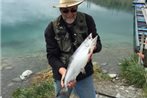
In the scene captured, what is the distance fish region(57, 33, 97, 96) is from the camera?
10.7ft

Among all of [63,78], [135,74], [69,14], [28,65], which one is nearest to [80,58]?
[63,78]

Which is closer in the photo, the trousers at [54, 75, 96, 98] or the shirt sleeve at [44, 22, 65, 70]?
the shirt sleeve at [44, 22, 65, 70]

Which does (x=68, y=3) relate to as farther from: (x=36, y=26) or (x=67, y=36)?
(x=36, y=26)

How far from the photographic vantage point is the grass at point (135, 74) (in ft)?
22.7

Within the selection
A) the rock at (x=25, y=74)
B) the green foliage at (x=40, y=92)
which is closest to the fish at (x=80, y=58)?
the green foliage at (x=40, y=92)

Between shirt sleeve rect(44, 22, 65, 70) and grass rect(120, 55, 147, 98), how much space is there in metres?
3.22

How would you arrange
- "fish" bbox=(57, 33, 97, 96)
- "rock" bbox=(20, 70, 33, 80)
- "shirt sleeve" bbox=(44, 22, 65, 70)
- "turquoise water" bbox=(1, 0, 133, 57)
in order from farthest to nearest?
1. "turquoise water" bbox=(1, 0, 133, 57)
2. "rock" bbox=(20, 70, 33, 80)
3. "shirt sleeve" bbox=(44, 22, 65, 70)
4. "fish" bbox=(57, 33, 97, 96)

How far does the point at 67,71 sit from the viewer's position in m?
3.38

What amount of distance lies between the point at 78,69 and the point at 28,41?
39.2 ft

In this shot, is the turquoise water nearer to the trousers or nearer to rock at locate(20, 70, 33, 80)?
rock at locate(20, 70, 33, 80)

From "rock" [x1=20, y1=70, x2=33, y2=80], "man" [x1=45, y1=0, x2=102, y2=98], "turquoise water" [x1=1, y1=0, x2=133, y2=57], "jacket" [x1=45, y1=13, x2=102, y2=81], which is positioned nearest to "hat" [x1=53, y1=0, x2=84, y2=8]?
"man" [x1=45, y1=0, x2=102, y2=98]

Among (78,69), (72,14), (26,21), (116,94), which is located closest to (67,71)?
(78,69)

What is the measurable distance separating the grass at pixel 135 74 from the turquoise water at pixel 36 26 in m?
5.84

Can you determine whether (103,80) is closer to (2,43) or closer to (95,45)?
(95,45)
